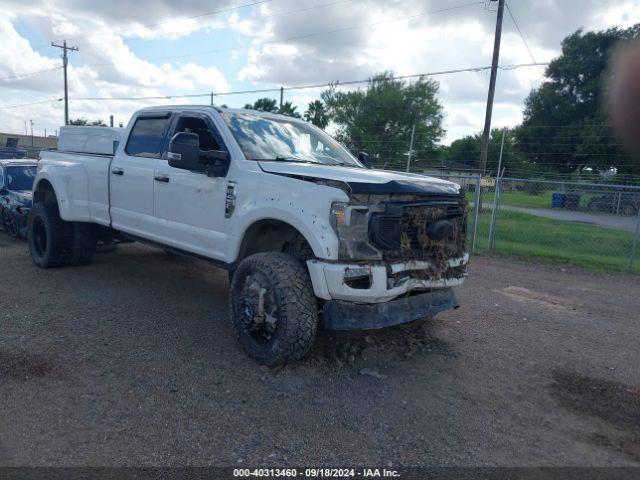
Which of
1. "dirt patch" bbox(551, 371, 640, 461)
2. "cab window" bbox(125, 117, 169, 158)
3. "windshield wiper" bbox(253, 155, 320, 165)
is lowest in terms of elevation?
"dirt patch" bbox(551, 371, 640, 461)

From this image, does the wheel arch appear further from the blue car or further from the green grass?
the green grass

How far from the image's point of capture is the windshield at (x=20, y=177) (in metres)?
10.4

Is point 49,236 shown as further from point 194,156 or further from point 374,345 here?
point 374,345

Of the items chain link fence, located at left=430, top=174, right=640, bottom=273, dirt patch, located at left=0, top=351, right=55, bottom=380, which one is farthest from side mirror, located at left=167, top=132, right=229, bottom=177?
chain link fence, located at left=430, top=174, right=640, bottom=273

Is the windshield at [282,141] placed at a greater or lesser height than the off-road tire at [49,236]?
greater

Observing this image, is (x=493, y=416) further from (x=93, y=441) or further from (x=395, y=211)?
(x=93, y=441)

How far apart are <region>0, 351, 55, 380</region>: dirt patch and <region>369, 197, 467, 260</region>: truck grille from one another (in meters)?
2.76

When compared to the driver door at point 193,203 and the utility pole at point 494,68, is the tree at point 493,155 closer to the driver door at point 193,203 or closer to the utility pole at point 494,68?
the utility pole at point 494,68

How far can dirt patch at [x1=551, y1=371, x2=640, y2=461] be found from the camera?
3307 millimetres

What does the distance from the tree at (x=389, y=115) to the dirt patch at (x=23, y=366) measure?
1719 inches

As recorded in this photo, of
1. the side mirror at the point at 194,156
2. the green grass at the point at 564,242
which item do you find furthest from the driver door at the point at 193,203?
the green grass at the point at 564,242

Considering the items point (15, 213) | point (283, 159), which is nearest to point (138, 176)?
point (283, 159)

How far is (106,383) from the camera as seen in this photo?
12.7ft

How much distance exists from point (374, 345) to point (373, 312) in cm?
81
